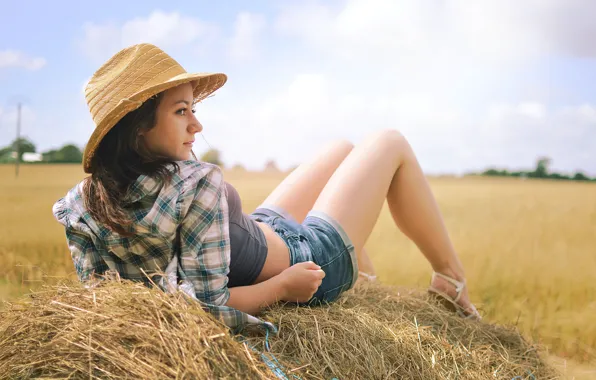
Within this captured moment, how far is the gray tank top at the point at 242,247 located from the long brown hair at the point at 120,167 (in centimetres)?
24

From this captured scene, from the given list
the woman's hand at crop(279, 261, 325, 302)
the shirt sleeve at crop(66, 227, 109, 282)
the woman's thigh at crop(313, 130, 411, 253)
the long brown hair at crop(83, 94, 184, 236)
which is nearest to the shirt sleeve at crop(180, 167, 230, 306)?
the long brown hair at crop(83, 94, 184, 236)

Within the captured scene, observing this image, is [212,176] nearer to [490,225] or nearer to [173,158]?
[173,158]

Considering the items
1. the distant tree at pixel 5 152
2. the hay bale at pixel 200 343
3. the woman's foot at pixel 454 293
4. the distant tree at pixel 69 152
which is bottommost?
the distant tree at pixel 69 152

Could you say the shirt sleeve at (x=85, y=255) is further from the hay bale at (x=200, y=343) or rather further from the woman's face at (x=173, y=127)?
the woman's face at (x=173, y=127)

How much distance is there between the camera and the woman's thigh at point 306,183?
7.82 ft

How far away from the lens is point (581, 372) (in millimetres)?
2816

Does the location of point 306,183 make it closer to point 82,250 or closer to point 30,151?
point 82,250

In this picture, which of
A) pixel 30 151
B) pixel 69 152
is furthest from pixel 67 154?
pixel 30 151

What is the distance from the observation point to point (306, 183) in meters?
2.46

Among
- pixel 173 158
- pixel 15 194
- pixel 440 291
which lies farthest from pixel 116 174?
pixel 15 194

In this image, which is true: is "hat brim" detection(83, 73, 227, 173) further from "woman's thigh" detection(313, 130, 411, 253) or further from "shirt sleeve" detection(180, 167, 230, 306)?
"woman's thigh" detection(313, 130, 411, 253)

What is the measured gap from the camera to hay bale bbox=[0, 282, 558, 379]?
4.58ft

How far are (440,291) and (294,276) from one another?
1.01 meters

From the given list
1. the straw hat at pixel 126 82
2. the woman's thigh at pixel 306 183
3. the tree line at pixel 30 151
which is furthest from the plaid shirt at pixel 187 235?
the tree line at pixel 30 151
